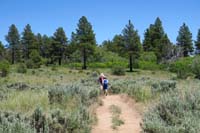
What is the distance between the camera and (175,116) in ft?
30.2

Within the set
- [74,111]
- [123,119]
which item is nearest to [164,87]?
[123,119]

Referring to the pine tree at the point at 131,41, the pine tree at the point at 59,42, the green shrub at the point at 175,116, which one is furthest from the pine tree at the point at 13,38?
the green shrub at the point at 175,116

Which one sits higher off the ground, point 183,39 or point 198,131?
point 183,39

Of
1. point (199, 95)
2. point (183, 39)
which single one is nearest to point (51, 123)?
point (199, 95)

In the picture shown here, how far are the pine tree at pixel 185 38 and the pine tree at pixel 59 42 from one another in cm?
2514

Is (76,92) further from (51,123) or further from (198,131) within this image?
(198,131)

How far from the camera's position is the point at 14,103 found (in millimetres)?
11688

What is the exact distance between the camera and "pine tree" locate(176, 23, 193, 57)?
82.3m

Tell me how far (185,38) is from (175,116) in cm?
7551

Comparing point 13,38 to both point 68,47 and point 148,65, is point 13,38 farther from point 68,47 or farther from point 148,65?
point 148,65

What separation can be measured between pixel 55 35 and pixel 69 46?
148 inches

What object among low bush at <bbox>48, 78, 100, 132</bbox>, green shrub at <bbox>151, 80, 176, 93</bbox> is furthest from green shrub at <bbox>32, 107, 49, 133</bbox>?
green shrub at <bbox>151, 80, 176, 93</bbox>

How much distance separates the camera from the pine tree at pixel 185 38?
3241 inches

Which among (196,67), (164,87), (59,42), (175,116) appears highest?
(59,42)
